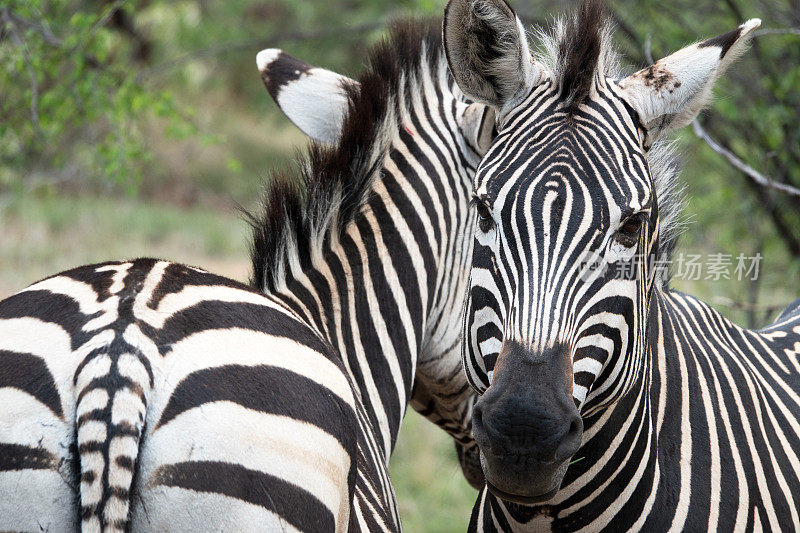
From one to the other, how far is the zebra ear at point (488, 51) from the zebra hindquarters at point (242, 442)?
117 centimetres

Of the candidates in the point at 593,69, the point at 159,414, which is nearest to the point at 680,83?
the point at 593,69

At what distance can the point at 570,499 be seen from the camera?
97.6 inches

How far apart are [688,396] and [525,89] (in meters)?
1.26

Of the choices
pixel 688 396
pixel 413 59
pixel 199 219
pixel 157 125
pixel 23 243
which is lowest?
→ pixel 688 396

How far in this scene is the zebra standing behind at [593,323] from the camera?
81.7 inches

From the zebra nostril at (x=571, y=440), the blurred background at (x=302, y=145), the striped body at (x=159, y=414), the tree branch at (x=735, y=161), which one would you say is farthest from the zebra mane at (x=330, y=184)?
the tree branch at (x=735, y=161)

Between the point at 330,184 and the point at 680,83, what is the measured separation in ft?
4.33

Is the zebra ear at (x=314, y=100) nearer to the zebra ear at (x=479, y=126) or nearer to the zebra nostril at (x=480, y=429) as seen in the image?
the zebra ear at (x=479, y=126)

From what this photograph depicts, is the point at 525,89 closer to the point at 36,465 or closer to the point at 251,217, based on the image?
the point at 251,217

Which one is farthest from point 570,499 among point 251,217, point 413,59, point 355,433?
point 413,59

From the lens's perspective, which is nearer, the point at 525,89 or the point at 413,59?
the point at 525,89

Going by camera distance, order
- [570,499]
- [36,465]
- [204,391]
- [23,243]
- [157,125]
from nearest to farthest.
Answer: [36,465], [204,391], [570,499], [23,243], [157,125]

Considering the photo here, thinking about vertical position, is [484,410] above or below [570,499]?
above

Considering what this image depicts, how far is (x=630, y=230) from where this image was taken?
2.21 metres
